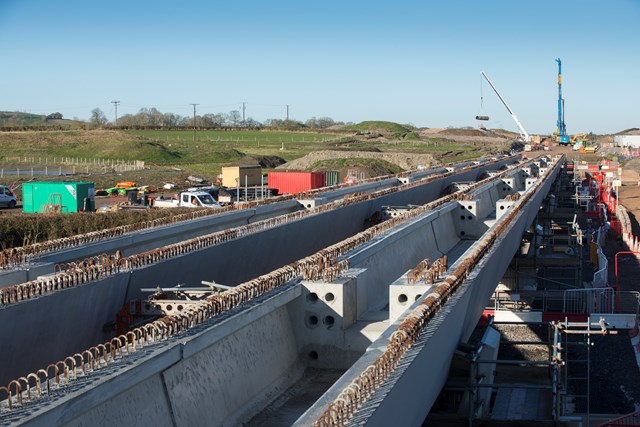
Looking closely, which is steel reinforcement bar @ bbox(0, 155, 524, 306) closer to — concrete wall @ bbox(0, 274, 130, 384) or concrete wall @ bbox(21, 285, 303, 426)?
concrete wall @ bbox(0, 274, 130, 384)

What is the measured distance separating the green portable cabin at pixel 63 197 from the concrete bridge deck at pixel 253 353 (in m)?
18.0

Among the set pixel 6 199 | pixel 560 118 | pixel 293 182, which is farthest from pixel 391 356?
pixel 560 118

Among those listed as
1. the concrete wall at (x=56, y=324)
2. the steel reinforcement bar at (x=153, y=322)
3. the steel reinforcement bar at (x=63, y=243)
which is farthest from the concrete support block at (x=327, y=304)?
the steel reinforcement bar at (x=63, y=243)

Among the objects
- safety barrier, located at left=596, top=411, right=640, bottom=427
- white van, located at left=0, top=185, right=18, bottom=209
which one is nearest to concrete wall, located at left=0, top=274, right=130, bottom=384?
safety barrier, located at left=596, top=411, right=640, bottom=427

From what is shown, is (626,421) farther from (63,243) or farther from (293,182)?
(293,182)

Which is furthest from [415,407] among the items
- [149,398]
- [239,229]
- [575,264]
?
[575,264]

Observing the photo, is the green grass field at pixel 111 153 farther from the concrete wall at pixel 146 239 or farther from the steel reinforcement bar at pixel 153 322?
the steel reinforcement bar at pixel 153 322

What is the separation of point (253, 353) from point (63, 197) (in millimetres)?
24479

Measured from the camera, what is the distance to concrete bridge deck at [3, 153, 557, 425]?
7820 mm

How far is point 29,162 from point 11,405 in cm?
7112

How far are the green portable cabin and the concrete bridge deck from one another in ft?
59.1

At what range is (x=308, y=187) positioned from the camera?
44.1m

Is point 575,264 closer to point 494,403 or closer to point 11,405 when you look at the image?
point 494,403

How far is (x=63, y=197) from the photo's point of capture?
33.6 meters
